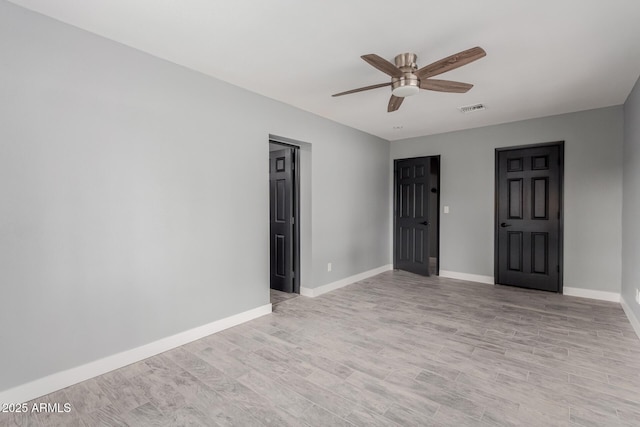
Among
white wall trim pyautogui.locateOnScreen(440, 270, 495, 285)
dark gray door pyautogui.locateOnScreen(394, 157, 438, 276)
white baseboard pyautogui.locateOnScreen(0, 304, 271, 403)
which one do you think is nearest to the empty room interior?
white baseboard pyautogui.locateOnScreen(0, 304, 271, 403)

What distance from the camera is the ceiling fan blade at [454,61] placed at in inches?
87.4

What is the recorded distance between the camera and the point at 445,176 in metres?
5.62

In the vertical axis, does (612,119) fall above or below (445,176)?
above

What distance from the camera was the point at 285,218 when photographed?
15.2 feet

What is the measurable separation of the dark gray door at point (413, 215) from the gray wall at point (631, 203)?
8.27ft

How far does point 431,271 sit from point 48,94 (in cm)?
594

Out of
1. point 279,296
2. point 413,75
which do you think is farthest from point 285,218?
point 413,75

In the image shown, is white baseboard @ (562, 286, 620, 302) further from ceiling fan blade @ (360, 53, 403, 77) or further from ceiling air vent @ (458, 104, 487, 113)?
ceiling fan blade @ (360, 53, 403, 77)

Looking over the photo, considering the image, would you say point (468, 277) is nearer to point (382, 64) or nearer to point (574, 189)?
point (574, 189)

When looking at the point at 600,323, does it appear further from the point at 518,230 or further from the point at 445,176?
the point at 445,176

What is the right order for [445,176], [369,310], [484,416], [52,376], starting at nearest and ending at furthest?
[484,416] → [52,376] → [369,310] → [445,176]

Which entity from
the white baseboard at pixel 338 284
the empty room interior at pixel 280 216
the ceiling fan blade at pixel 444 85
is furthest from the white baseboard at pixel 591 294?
the ceiling fan blade at pixel 444 85

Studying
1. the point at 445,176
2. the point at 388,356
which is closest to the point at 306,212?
the point at 388,356

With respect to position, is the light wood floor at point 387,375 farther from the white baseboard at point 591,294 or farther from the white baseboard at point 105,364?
the white baseboard at point 591,294
